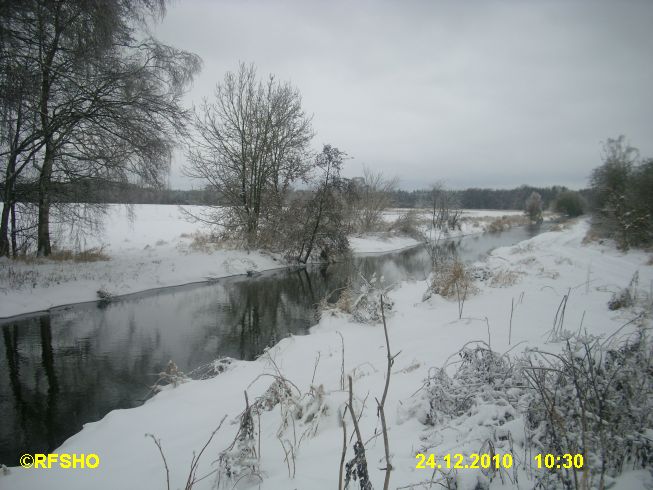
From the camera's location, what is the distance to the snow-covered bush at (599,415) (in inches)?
74.9

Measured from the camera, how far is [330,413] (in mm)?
3131

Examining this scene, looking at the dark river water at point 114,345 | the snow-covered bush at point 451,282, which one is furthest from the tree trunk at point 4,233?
the snow-covered bush at point 451,282

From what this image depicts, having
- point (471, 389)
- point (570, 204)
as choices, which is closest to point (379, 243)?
point (471, 389)

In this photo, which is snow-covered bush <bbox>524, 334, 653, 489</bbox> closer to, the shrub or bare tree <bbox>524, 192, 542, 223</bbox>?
bare tree <bbox>524, 192, 542, 223</bbox>

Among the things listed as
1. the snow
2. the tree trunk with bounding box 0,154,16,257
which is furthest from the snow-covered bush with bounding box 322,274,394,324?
the snow

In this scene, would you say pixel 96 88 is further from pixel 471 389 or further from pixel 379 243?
pixel 379 243

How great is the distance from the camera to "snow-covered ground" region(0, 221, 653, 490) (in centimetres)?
234

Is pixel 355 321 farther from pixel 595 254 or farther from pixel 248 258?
pixel 595 254

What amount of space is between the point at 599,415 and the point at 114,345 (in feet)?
25.9

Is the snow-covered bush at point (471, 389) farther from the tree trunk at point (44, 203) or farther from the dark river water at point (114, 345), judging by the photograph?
the tree trunk at point (44, 203)

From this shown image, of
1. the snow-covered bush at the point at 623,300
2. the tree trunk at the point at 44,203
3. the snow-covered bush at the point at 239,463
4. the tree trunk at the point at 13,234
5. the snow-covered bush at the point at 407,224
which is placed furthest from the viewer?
the snow-covered bush at the point at 407,224

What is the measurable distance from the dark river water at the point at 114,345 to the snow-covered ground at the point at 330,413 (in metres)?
0.78

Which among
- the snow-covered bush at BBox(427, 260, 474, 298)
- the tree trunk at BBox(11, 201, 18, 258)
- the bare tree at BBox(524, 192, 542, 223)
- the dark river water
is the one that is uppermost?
the bare tree at BBox(524, 192, 542, 223)

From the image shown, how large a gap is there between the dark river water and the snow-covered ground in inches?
30.9
